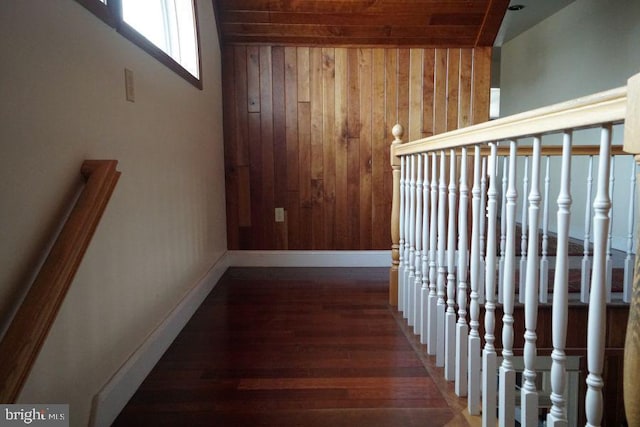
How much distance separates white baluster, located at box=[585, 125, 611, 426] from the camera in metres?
0.80

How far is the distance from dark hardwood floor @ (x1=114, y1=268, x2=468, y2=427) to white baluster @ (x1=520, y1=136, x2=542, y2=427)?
0.36 metres

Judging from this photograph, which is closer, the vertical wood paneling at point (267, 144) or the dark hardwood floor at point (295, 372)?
the dark hardwood floor at point (295, 372)

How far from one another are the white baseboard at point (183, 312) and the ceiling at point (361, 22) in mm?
1664

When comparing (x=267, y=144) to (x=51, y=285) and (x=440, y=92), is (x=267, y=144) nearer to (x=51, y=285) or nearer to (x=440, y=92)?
(x=440, y=92)

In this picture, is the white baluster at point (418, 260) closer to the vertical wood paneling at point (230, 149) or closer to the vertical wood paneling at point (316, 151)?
the vertical wood paneling at point (316, 151)

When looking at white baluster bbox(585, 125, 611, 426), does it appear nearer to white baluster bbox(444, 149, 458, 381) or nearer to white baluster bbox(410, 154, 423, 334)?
white baluster bbox(444, 149, 458, 381)

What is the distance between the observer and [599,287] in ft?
2.69

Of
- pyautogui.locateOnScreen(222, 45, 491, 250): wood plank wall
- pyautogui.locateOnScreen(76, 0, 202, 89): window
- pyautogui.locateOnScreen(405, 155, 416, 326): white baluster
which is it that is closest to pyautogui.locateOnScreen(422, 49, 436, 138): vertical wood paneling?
pyautogui.locateOnScreen(222, 45, 491, 250): wood plank wall

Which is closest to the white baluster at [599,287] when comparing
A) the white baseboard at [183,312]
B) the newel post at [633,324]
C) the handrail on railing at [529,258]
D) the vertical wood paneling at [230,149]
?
the handrail on railing at [529,258]

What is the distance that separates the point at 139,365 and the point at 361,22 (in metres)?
2.68

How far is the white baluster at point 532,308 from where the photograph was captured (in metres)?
1.04

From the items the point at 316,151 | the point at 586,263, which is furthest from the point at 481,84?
the point at 586,263

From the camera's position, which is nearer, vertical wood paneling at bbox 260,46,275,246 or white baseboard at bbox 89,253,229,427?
white baseboard at bbox 89,253,229,427

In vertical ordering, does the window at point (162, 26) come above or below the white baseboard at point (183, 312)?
above
